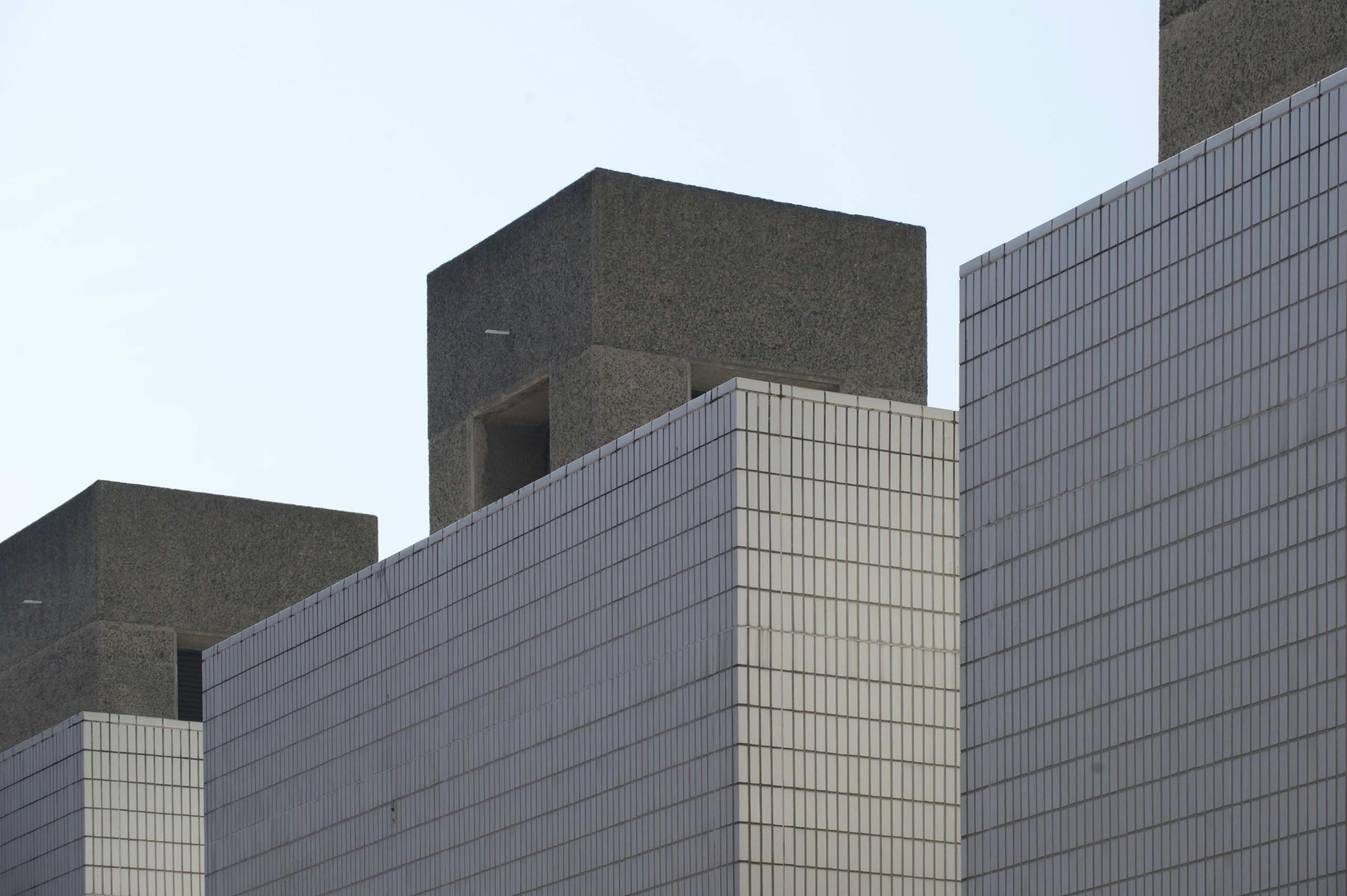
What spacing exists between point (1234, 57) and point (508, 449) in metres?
12.2

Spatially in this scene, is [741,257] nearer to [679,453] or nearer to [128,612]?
[679,453]

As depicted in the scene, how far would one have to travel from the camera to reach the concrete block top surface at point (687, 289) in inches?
1141

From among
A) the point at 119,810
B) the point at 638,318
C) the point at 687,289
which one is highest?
the point at 687,289

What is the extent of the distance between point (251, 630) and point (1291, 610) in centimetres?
1687

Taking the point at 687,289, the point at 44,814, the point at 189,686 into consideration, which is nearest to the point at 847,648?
the point at 687,289

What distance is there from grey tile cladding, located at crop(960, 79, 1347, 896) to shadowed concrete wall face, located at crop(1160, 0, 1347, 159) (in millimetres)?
1968

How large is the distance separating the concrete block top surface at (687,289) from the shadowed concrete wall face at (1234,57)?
762cm

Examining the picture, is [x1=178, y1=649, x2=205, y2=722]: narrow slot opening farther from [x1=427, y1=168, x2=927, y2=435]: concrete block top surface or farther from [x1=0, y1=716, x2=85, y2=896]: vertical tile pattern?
[x1=427, y1=168, x2=927, y2=435]: concrete block top surface

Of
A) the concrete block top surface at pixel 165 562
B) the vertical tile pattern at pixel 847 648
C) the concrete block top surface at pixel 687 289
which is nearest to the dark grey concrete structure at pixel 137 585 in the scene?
the concrete block top surface at pixel 165 562

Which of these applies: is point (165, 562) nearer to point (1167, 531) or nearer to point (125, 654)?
point (125, 654)

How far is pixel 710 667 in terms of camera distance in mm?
23156

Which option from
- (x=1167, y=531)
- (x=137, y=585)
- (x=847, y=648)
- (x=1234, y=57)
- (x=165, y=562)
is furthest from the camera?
(x=165, y=562)

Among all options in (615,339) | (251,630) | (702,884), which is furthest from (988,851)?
(251,630)

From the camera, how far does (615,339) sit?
2873 centimetres
